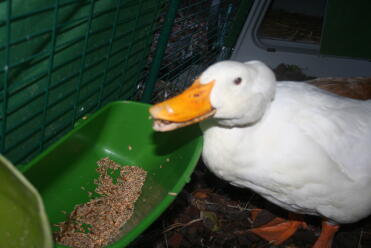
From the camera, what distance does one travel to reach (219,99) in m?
1.24

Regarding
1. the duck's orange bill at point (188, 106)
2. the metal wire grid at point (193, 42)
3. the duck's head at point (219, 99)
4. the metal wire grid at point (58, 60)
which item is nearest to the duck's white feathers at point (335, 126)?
the duck's head at point (219, 99)

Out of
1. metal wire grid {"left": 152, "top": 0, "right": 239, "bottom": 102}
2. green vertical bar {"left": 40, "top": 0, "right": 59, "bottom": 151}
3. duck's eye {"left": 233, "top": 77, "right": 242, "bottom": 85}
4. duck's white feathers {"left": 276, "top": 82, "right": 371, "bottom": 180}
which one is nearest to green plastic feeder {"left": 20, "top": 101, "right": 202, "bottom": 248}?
green vertical bar {"left": 40, "top": 0, "right": 59, "bottom": 151}

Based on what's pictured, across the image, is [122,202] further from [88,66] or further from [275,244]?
[275,244]

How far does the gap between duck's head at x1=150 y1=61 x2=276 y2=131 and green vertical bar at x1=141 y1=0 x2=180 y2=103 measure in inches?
33.2

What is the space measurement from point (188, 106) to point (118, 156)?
70 centimetres

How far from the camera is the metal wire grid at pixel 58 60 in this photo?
3.87 feet

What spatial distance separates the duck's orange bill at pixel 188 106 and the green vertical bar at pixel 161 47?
92cm

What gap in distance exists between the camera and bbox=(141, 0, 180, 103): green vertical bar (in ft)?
6.48

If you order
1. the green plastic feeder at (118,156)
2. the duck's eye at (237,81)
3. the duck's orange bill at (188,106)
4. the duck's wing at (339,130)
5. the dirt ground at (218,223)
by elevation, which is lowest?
the dirt ground at (218,223)

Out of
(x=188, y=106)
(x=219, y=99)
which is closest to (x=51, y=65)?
(x=188, y=106)

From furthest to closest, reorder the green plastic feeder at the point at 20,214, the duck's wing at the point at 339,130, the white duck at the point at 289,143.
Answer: the duck's wing at the point at 339,130 → the white duck at the point at 289,143 → the green plastic feeder at the point at 20,214

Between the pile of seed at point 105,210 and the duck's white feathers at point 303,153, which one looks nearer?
the pile of seed at point 105,210

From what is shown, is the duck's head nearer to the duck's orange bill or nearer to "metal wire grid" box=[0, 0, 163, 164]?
the duck's orange bill

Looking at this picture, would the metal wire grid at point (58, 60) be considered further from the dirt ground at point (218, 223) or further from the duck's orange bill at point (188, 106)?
the dirt ground at point (218, 223)
